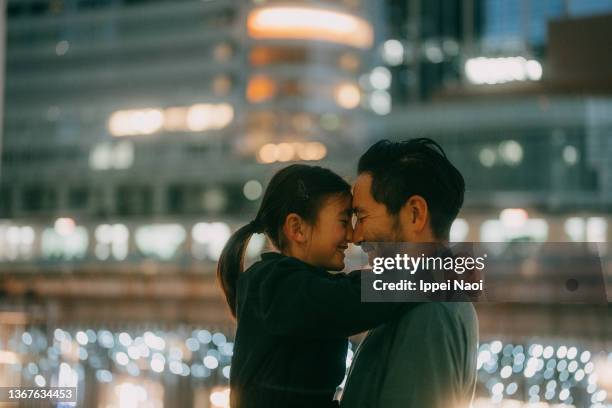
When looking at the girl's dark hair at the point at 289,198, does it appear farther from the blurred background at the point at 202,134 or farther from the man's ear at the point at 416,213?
the blurred background at the point at 202,134

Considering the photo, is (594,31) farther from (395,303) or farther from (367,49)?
(367,49)

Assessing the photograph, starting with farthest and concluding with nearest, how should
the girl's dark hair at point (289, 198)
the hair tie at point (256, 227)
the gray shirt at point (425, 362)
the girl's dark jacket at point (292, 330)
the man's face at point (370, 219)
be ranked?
the hair tie at point (256, 227) → the girl's dark hair at point (289, 198) → the man's face at point (370, 219) → the girl's dark jacket at point (292, 330) → the gray shirt at point (425, 362)

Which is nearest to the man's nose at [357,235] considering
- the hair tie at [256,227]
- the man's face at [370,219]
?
the man's face at [370,219]

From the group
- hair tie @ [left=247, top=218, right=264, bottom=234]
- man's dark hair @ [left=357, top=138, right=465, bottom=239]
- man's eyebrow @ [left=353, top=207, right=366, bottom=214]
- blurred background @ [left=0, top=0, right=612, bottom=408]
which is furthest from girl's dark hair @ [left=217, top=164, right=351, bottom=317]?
blurred background @ [left=0, top=0, right=612, bottom=408]

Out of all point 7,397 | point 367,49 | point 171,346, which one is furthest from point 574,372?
point 367,49

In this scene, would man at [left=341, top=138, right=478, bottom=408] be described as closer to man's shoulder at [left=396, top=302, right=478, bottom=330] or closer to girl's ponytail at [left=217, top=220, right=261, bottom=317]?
man's shoulder at [left=396, top=302, right=478, bottom=330]

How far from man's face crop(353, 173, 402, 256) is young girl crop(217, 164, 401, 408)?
103 mm

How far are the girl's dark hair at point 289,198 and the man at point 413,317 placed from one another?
131 mm

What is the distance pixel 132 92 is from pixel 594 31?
6464 cm

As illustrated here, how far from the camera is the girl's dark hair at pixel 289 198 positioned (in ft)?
8.41

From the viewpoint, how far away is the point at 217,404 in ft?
34.7

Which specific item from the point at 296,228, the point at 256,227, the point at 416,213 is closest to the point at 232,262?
the point at 256,227

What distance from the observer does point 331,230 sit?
2574 millimetres

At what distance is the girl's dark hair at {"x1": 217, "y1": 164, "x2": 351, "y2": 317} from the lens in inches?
101
